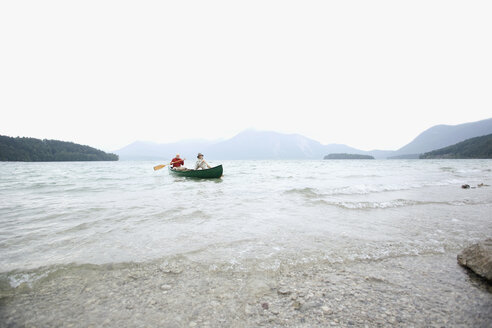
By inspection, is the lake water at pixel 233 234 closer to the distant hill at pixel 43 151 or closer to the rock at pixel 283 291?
the rock at pixel 283 291

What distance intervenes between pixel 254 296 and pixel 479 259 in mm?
3346

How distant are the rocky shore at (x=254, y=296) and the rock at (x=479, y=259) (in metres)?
0.12

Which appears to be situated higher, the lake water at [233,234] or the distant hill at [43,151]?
the distant hill at [43,151]

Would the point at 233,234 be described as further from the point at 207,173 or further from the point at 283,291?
the point at 207,173

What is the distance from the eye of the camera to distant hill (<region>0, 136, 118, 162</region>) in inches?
4109

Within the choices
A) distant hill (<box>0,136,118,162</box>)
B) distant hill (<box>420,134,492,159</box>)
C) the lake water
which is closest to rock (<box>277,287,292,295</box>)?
the lake water

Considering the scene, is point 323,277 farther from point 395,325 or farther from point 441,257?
point 441,257

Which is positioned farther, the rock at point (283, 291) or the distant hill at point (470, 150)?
the distant hill at point (470, 150)

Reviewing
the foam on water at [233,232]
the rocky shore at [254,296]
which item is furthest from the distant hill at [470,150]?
the rocky shore at [254,296]

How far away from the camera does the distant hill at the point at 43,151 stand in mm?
104375

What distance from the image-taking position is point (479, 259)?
10.2 ft

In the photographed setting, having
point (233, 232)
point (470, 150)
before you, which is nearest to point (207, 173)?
point (233, 232)

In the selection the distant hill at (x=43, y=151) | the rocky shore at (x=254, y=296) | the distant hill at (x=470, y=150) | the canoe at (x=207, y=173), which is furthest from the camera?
the distant hill at (x=470, y=150)

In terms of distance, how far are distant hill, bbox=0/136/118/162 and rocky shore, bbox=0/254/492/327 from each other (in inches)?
5863
